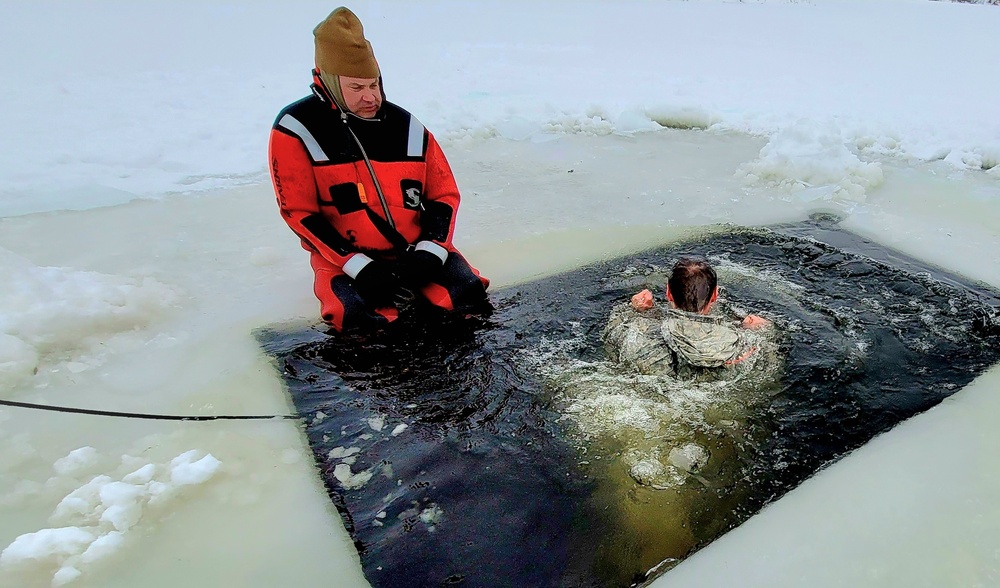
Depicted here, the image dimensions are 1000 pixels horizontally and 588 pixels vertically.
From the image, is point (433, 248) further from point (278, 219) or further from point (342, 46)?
point (278, 219)

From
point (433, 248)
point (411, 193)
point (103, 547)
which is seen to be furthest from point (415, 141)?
point (103, 547)

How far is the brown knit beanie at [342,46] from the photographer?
8.78 ft

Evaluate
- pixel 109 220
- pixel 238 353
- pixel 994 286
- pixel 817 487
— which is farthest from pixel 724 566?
pixel 109 220

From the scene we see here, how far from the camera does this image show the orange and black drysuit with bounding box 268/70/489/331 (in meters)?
2.92

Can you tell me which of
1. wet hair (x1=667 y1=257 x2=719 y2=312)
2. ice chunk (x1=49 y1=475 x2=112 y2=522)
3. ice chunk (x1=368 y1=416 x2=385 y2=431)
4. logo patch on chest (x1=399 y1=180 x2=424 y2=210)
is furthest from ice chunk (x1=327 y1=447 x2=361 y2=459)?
wet hair (x1=667 y1=257 x2=719 y2=312)

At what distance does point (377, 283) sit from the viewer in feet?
10.00

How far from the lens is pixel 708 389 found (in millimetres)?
2598

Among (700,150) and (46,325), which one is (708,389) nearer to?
(46,325)

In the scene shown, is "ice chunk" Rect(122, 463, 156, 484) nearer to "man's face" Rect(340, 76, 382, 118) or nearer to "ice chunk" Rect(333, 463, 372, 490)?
"ice chunk" Rect(333, 463, 372, 490)

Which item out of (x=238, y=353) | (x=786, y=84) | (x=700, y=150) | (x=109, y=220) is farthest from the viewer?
(x=786, y=84)

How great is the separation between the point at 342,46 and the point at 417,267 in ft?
3.46

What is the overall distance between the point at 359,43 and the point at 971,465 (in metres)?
2.85

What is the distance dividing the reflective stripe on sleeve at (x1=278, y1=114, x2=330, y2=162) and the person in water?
1.62 metres

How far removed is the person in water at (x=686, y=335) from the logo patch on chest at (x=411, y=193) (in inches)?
47.0
